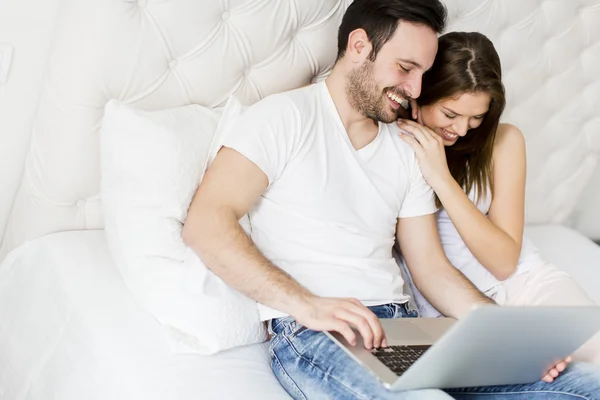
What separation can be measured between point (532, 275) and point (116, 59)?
1121mm

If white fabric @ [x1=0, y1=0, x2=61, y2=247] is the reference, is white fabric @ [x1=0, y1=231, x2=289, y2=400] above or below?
below

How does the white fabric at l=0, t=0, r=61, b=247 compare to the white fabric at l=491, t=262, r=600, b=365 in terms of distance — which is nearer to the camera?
the white fabric at l=0, t=0, r=61, b=247

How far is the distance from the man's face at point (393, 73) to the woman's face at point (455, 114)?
119 millimetres

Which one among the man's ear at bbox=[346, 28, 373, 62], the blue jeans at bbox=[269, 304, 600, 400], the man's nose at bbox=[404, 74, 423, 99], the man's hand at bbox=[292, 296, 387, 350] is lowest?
the blue jeans at bbox=[269, 304, 600, 400]

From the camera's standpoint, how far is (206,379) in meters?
1.36

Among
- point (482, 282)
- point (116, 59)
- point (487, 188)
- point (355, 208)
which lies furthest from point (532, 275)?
point (116, 59)

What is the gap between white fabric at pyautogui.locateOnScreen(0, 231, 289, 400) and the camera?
1.35 meters

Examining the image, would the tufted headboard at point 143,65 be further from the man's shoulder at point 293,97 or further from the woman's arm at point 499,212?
the woman's arm at point 499,212

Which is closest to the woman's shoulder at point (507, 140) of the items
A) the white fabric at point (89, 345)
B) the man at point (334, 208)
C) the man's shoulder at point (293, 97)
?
the man at point (334, 208)

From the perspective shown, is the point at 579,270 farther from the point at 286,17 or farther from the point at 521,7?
the point at 286,17

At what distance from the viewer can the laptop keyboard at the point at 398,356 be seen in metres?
1.33

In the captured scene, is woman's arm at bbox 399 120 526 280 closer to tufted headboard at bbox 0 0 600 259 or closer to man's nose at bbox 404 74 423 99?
man's nose at bbox 404 74 423 99

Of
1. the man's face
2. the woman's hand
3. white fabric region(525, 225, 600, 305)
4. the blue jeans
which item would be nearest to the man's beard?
the man's face

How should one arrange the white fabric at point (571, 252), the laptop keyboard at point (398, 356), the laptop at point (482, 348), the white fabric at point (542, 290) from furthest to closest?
the white fabric at point (571, 252) < the white fabric at point (542, 290) < the laptop keyboard at point (398, 356) < the laptop at point (482, 348)
